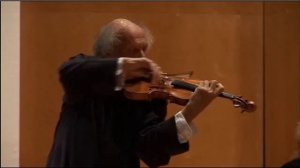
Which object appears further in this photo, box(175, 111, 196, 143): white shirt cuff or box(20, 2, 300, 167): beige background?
box(20, 2, 300, 167): beige background

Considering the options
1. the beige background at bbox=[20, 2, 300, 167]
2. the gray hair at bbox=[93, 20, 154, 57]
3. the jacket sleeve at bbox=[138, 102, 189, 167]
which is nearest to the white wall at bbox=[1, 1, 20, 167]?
the beige background at bbox=[20, 2, 300, 167]

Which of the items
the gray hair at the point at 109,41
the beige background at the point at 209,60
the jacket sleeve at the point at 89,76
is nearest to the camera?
the jacket sleeve at the point at 89,76

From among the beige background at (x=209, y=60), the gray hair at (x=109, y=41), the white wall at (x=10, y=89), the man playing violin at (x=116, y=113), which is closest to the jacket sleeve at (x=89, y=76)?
the man playing violin at (x=116, y=113)

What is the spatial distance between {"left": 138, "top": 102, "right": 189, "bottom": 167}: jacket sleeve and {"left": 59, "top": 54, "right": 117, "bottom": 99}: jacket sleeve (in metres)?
0.13

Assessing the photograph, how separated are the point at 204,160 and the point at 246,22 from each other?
0.67 m

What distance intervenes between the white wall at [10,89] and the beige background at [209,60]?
3 cm

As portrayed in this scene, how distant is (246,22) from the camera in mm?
2564

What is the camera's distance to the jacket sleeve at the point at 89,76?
112cm

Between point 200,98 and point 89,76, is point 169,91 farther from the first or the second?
point 89,76

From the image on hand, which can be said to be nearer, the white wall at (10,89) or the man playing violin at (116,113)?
the man playing violin at (116,113)

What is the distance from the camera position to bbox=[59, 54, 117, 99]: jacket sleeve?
1.12 meters

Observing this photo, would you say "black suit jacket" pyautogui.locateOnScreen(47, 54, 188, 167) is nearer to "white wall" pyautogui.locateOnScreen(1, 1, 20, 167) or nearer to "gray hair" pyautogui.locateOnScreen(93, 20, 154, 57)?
"gray hair" pyautogui.locateOnScreen(93, 20, 154, 57)

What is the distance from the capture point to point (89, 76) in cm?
114

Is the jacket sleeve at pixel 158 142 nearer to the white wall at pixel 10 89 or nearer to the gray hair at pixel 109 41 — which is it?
the gray hair at pixel 109 41
